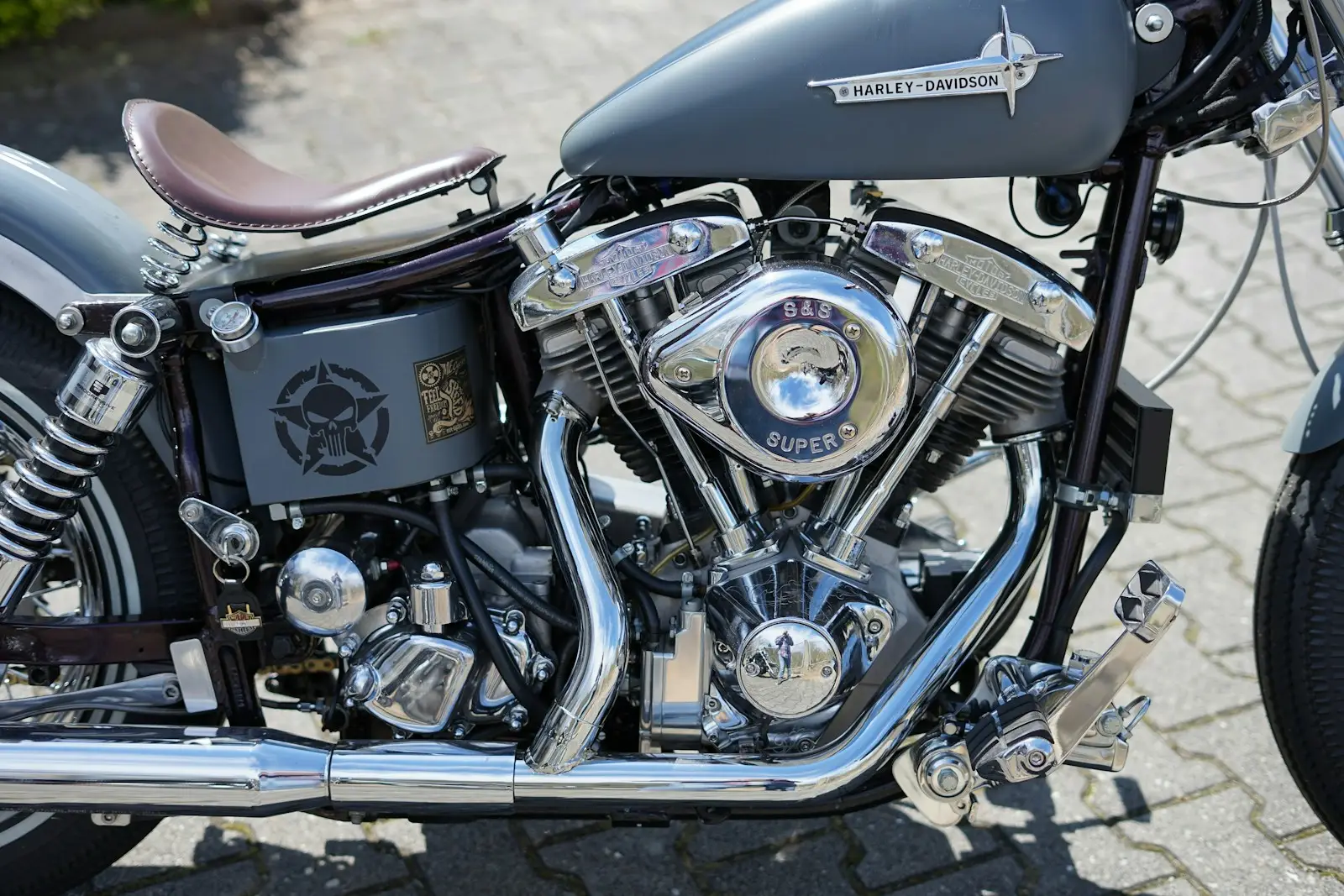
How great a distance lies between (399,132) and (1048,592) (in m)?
3.73

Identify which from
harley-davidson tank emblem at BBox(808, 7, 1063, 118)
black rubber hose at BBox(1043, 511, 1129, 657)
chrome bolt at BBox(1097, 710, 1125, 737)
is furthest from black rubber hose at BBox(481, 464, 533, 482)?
chrome bolt at BBox(1097, 710, 1125, 737)

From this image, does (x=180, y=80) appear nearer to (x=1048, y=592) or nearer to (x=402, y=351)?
(x=402, y=351)

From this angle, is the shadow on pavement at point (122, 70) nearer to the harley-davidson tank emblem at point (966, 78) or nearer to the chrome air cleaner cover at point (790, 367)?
the chrome air cleaner cover at point (790, 367)

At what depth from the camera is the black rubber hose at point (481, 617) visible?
6.45 feet

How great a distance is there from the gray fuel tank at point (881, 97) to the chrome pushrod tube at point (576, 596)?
41cm

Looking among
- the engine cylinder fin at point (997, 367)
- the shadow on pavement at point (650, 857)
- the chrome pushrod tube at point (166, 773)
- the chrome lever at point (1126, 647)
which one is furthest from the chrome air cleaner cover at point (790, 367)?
the shadow on pavement at point (650, 857)

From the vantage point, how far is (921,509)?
317 centimetres

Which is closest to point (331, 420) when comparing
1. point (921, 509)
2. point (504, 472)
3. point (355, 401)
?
point (355, 401)

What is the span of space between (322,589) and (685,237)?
0.76m

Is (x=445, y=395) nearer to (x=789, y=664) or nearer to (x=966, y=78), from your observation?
(x=789, y=664)

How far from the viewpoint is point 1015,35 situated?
5.44ft

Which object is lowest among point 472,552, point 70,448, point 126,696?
point 126,696

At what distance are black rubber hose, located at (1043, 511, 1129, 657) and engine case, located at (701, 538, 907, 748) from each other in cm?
27

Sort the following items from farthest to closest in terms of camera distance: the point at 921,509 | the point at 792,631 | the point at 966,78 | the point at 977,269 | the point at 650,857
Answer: the point at 921,509 → the point at 650,857 → the point at 792,631 → the point at 977,269 → the point at 966,78
